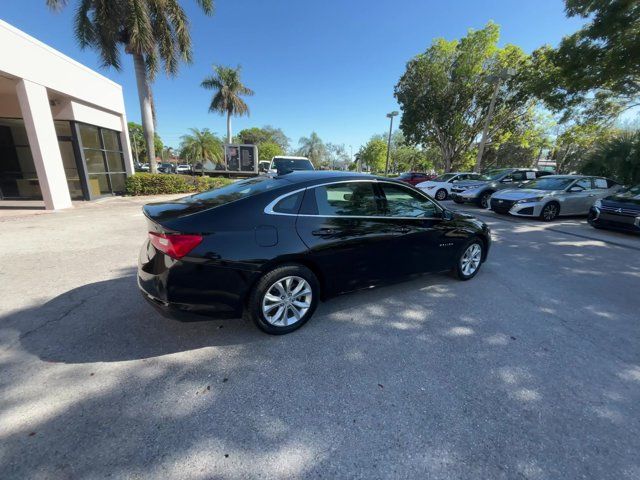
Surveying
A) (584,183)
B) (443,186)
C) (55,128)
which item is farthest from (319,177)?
(443,186)

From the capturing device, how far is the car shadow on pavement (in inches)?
101

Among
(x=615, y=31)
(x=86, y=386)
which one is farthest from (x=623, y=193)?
(x=86, y=386)

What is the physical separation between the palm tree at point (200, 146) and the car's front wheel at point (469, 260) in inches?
1664

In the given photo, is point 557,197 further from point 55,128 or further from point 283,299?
point 55,128

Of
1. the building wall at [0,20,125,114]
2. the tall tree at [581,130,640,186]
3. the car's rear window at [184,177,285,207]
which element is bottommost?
the car's rear window at [184,177,285,207]

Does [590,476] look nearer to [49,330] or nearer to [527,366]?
[527,366]

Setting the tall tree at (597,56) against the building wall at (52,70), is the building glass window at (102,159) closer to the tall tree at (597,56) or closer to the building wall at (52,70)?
the building wall at (52,70)

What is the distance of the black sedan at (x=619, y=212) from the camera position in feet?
24.0

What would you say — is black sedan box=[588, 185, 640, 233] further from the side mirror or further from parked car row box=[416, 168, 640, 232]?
the side mirror

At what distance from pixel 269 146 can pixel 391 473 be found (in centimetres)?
6541

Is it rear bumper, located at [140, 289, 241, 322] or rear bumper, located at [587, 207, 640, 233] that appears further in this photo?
rear bumper, located at [587, 207, 640, 233]

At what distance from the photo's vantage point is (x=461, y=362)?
101 inches

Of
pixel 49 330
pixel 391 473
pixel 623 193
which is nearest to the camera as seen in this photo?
pixel 391 473

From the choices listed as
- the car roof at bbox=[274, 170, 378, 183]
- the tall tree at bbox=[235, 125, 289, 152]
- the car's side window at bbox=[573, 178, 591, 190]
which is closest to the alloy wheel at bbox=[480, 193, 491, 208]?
the car's side window at bbox=[573, 178, 591, 190]
